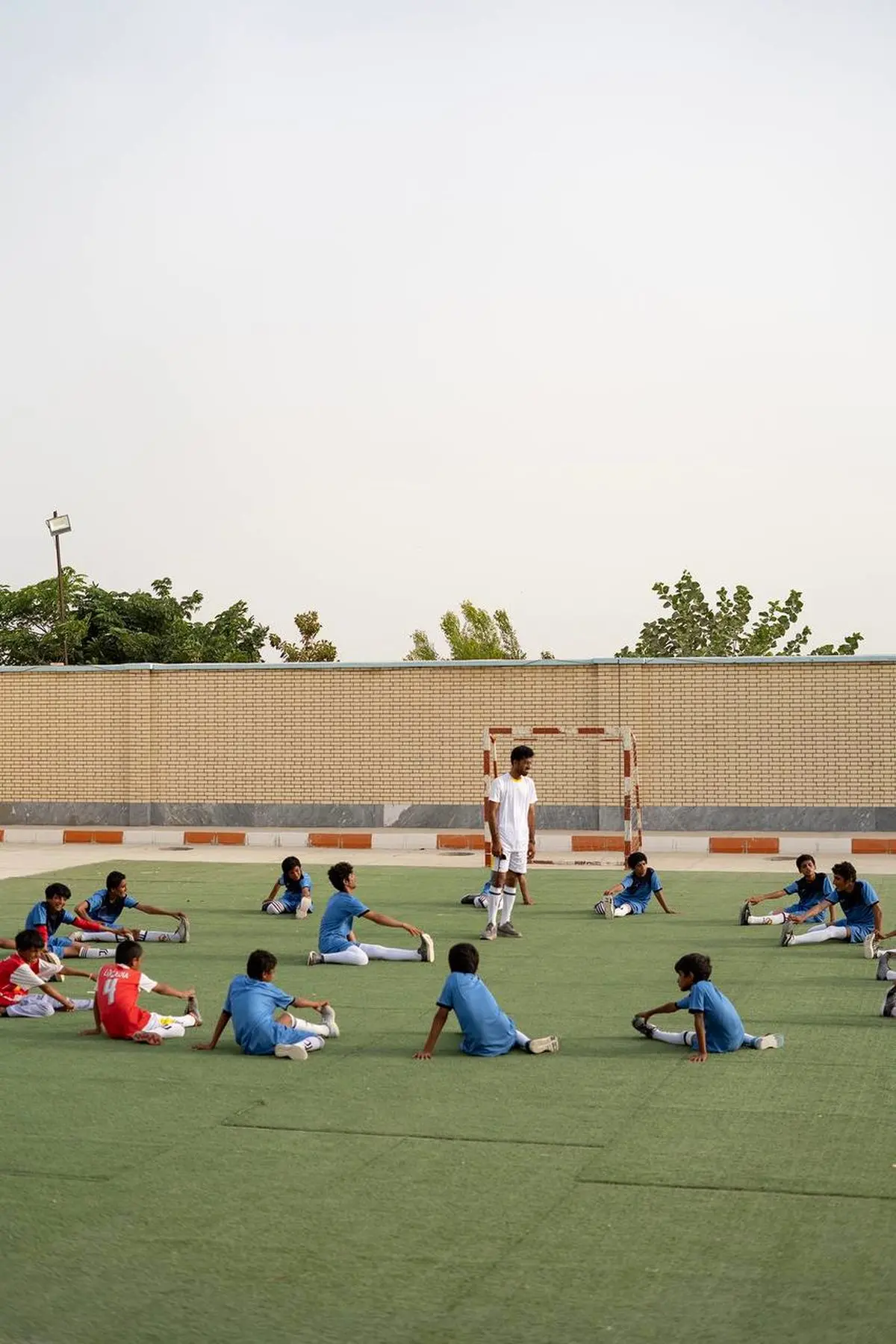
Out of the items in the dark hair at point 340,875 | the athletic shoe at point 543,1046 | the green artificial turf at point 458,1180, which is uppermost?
the dark hair at point 340,875

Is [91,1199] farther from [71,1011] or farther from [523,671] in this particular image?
[523,671]

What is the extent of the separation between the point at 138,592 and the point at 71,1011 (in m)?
40.5

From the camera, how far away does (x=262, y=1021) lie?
11000 millimetres

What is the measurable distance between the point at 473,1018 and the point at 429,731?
19367 millimetres

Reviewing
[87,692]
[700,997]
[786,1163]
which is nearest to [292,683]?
[87,692]

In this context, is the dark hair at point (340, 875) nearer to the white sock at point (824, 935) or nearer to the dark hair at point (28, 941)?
the dark hair at point (28, 941)

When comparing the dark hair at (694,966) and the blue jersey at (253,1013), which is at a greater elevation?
the dark hair at (694,966)

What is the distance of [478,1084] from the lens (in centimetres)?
1012

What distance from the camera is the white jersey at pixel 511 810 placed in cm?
1800

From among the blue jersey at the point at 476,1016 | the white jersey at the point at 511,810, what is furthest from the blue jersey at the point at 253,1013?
the white jersey at the point at 511,810

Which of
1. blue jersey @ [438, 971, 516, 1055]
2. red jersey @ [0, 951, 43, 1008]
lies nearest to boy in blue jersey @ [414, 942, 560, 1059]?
blue jersey @ [438, 971, 516, 1055]

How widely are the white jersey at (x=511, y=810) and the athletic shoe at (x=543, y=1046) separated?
22.8 ft

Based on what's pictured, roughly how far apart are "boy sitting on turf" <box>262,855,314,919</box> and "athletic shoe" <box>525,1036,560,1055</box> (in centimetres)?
738

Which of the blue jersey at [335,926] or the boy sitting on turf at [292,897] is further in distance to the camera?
the boy sitting on turf at [292,897]
